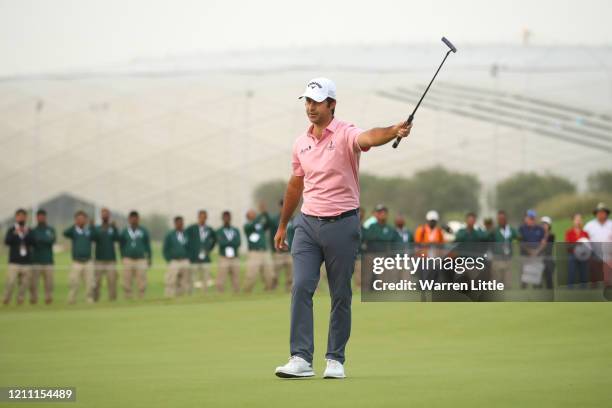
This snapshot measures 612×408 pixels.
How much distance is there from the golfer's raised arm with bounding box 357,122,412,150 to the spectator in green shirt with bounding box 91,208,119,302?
61.2 ft

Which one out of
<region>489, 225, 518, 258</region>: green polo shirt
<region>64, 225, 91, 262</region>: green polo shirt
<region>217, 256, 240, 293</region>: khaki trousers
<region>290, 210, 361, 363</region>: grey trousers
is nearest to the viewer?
<region>290, 210, 361, 363</region>: grey trousers

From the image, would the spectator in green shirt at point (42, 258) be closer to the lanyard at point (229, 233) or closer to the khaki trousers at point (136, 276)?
the khaki trousers at point (136, 276)

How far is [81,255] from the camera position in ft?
88.3

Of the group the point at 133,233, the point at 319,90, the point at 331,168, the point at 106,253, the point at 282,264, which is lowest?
the point at 282,264

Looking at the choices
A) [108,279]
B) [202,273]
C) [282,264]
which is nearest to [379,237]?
[202,273]

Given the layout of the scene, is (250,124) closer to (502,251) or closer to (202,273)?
(202,273)

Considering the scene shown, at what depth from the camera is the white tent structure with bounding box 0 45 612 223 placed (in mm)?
49344

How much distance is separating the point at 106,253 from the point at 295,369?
18844 millimetres

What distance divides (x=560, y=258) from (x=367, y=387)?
594 inches

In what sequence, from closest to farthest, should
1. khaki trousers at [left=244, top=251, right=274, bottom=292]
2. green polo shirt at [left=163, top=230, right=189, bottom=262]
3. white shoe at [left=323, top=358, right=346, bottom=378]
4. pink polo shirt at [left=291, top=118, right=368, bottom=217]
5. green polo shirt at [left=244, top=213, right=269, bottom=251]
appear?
white shoe at [left=323, top=358, right=346, bottom=378]
pink polo shirt at [left=291, top=118, right=368, bottom=217]
green polo shirt at [left=163, top=230, right=189, bottom=262]
khaki trousers at [left=244, top=251, right=274, bottom=292]
green polo shirt at [left=244, top=213, right=269, bottom=251]

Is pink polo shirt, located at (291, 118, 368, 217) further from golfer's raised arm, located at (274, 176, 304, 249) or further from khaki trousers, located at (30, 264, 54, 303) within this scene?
khaki trousers, located at (30, 264, 54, 303)

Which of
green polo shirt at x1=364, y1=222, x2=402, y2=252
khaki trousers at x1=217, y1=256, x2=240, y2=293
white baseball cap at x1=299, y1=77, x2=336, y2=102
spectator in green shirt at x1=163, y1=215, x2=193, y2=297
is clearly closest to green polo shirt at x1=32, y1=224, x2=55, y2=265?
spectator in green shirt at x1=163, y1=215, x2=193, y2=297

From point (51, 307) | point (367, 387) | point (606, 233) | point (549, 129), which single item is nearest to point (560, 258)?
point (606, 233)

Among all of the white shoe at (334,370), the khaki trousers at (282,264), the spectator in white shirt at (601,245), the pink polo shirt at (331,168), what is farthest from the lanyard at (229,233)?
the white shoe at (334,370)
